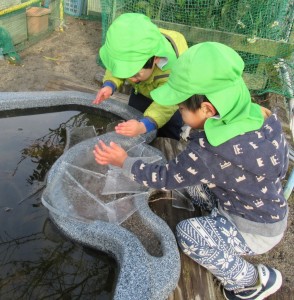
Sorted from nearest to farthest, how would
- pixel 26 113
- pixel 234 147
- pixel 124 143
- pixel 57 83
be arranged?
pixel 234 147
pixel 124 143
pixel 26 113
pixel 57 83

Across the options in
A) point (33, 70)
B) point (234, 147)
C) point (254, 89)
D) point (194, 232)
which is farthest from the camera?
point (254, 89)

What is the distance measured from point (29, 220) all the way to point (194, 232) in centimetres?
94

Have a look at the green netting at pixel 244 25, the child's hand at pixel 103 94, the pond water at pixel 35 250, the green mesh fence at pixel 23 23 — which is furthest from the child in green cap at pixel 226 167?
the green mesh fence at pixel 23 23

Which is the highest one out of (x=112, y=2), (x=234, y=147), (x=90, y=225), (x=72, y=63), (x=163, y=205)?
(x=234, y=147)

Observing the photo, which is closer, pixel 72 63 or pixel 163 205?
pixel 163 205

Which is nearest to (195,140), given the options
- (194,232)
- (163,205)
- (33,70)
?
(194,232)

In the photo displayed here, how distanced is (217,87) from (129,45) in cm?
84

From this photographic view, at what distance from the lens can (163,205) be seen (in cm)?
229

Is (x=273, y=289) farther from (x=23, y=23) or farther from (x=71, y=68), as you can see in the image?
(x=23, y=23)

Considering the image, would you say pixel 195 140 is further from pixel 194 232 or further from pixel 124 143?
pixel 124 143

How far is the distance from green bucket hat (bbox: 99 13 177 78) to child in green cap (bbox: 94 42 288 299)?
0.57 m

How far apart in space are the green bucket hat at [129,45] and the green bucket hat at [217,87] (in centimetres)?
63

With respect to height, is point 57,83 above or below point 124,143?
below

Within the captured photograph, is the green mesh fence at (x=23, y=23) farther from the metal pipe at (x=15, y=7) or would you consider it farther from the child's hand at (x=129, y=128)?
the child's hand at (x=129, y=128)
